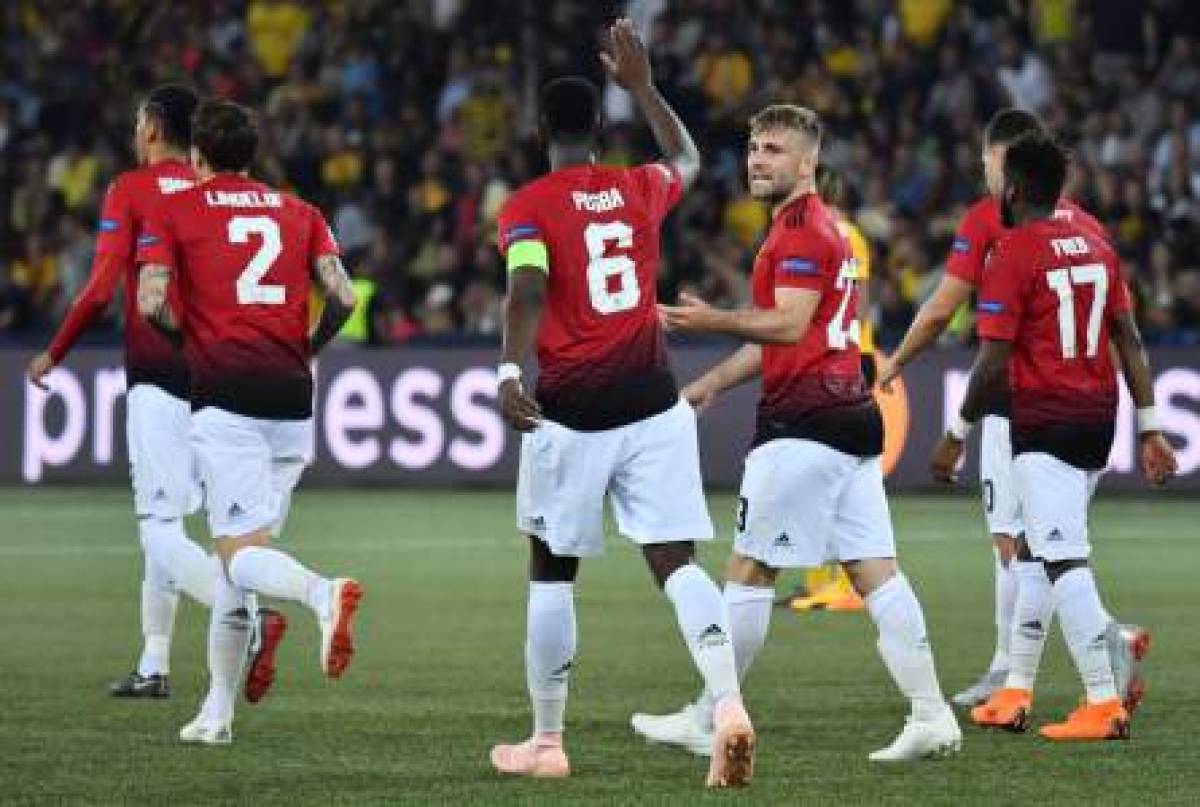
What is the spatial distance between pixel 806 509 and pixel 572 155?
1.55 m

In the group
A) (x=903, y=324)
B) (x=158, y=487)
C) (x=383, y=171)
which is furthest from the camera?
(x=383, y=171)

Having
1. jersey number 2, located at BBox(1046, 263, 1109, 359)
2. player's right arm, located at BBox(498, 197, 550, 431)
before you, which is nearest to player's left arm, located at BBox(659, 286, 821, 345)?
player's right arm, located at BBox(498, 197, 550, 431)

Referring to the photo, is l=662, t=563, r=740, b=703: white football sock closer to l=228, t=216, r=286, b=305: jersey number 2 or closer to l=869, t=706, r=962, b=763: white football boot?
l=869, t=706, r=962, b=763: white football boot

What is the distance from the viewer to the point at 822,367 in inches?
428

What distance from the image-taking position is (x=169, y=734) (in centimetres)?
1135

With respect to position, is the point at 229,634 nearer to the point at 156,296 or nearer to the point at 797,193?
the point at 156,296

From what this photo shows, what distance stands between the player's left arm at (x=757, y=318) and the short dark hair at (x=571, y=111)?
638 millimetres

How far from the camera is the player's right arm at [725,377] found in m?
10.8

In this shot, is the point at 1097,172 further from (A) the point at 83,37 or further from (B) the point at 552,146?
(B) the point at 552,146

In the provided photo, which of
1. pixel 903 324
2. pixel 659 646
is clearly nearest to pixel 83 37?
pixel 903 324

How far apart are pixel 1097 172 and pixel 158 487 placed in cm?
→ 1605

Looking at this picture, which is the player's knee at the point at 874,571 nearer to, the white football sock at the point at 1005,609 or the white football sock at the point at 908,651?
the white football sock at the point at 908,651

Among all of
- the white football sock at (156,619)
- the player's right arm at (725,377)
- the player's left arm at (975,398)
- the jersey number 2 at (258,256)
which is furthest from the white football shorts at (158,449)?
the player's left arm at (975,398)

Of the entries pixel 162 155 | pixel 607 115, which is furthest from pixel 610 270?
pixel 607 115
